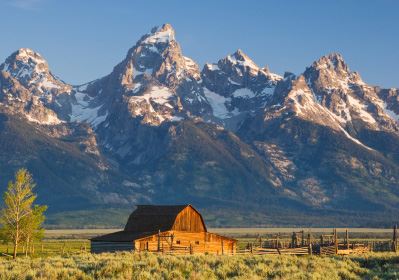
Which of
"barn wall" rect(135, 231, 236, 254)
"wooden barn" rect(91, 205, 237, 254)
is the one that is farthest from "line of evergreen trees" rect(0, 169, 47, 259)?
"barn wall" rect(135, 231, 236, 254)

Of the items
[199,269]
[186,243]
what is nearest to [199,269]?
[199,269]

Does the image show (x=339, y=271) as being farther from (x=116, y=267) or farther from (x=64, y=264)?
(x=64, y=264)

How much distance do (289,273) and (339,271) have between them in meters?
4.66

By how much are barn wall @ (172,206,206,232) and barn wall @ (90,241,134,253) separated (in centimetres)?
687

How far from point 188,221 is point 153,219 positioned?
424 cm

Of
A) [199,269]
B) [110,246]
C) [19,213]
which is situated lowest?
[199,269]

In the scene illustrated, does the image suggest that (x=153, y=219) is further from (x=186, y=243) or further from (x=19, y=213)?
(x=19, y=213)

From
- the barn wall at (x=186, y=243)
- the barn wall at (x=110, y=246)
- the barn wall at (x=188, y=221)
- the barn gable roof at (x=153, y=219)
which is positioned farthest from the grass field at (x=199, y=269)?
the barn wall at (x=188, y=221)

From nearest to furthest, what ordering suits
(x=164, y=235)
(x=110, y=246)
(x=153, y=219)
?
(x=164, y=235), (x=110, y=246), (x=153, y=219)

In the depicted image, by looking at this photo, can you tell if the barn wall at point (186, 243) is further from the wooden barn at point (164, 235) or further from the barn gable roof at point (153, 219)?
the barn gable roof at point (153, 219)

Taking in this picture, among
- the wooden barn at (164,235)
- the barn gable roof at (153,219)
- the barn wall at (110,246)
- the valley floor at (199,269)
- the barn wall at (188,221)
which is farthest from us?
the barn wall at (188,221)

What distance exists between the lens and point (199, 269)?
52875 mm

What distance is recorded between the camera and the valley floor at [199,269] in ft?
161

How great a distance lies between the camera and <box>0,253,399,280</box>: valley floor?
161ft
